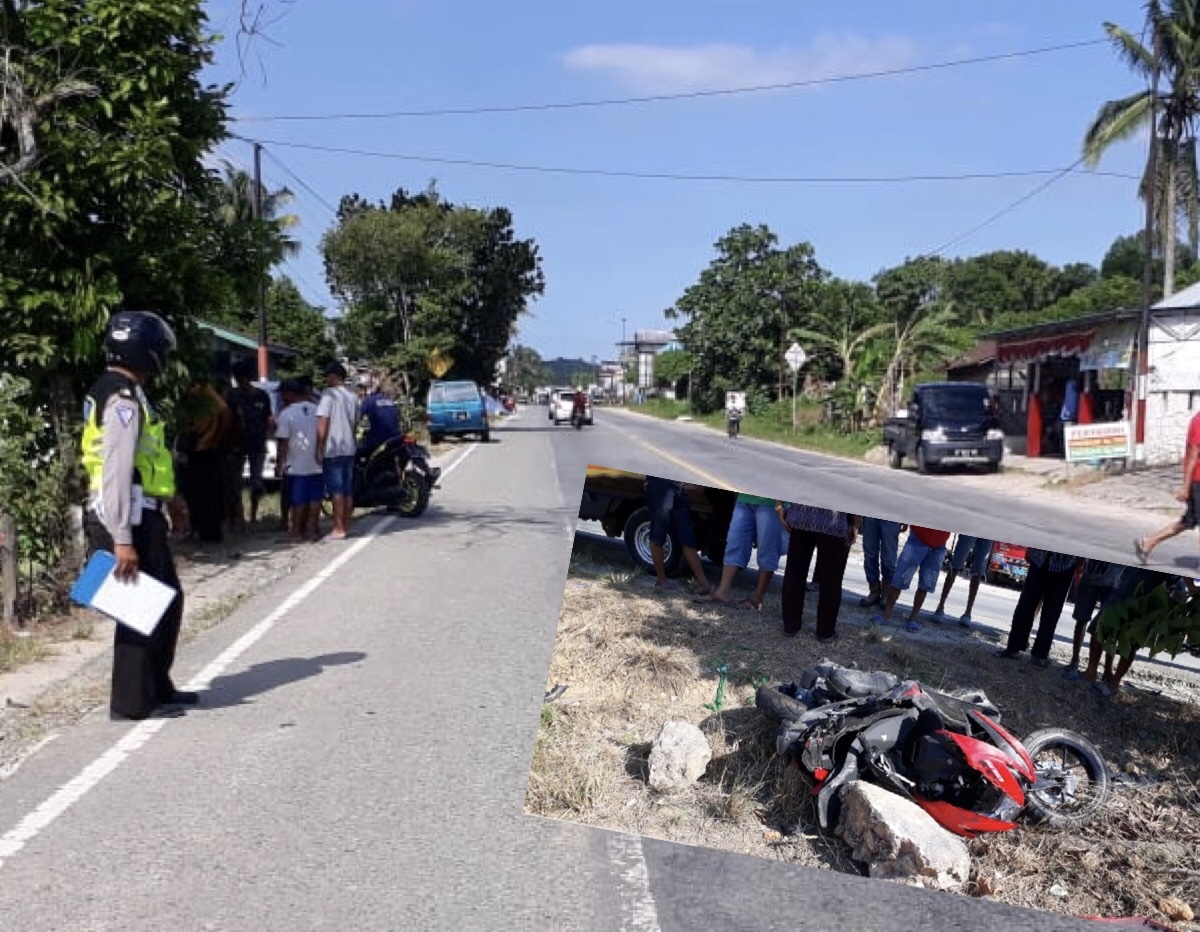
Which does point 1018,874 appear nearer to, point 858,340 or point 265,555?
point 858,340

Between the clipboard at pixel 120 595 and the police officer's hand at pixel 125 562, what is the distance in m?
0.02

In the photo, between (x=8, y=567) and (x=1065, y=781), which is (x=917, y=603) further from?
(x=8, y=567)

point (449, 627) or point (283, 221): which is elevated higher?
point (283, 221)

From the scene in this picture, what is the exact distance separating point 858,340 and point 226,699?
12.3ft

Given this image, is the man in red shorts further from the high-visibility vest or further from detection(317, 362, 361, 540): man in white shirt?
detection(317, 362, 361, 540): man in white shirt

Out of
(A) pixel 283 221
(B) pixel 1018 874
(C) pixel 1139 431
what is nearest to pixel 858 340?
(C) pixel 1139 431

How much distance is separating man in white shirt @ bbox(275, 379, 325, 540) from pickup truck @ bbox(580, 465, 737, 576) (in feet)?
29.5

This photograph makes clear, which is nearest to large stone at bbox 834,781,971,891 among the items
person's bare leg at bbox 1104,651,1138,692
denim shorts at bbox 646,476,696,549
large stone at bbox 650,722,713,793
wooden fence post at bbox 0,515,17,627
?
large stone at bbox 650,722,713,793

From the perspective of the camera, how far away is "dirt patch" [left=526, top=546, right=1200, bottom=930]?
2.35 m

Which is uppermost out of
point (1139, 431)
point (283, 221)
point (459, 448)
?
point (283, 221)

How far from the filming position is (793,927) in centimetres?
338

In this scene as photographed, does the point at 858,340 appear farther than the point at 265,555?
No

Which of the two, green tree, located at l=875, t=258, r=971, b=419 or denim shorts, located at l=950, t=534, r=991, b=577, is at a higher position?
green tree, located at l=875, t=258, r=971, b=419

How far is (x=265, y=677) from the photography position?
6.76 meters
